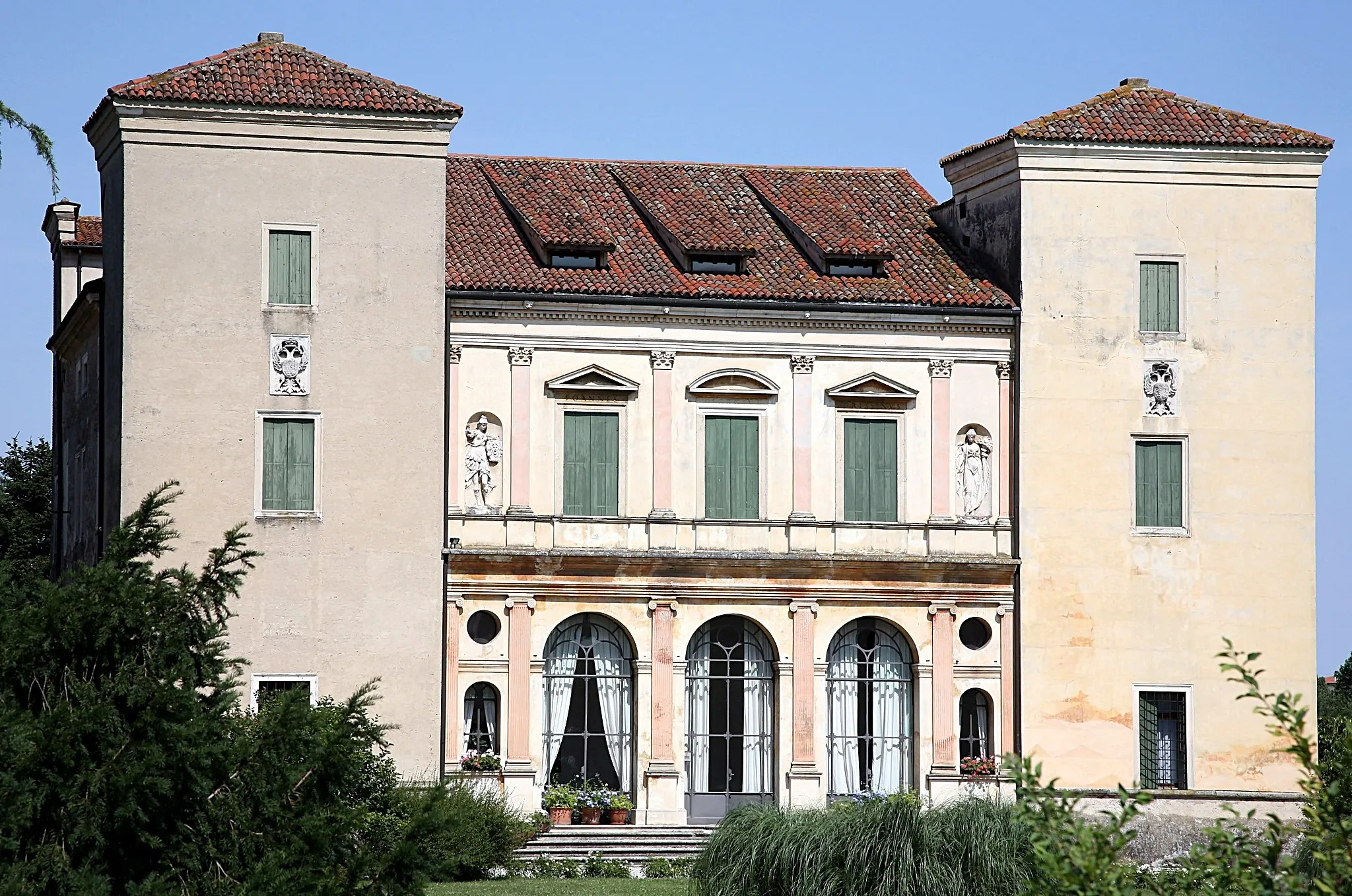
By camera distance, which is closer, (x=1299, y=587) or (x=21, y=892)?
(x=21, y=892)

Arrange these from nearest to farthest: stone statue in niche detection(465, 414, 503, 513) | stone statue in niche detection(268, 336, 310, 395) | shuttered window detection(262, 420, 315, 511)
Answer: shuttered window detection(262, 420, 315, 511), stone statue in niche detection(268, 336, 310, 395), stone statue in niche detection(465, 414, 503, 513)

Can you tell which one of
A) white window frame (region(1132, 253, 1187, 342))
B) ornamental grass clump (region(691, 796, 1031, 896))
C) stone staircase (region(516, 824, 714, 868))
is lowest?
stone staircase (region(516, 824, 714, 868))

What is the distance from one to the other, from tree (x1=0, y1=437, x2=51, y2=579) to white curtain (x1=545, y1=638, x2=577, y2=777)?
67.7 ft

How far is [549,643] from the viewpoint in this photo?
120ft

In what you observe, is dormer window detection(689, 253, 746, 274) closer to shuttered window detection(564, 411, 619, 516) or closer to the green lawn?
shuttered window detection(564, 411, 619, 516)

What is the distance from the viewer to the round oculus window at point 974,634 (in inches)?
1470

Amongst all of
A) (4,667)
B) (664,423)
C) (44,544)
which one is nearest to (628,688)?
(664,423)

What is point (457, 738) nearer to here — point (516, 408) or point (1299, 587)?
point (516, 408)

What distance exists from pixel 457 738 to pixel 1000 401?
10.8 m

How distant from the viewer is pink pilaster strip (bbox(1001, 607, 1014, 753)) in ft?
122

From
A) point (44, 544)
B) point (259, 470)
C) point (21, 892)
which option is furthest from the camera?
point (44, 544)

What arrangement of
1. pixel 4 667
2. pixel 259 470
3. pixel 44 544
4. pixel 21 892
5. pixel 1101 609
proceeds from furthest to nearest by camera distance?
pixel 44 544
pixel 1101 609
pixel 259 470
pixel 4 667
pixel 21 892

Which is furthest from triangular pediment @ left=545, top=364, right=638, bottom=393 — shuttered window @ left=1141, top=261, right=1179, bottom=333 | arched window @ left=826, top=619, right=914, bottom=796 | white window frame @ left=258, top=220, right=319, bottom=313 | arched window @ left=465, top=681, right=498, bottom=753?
shuttered window @ left=1141, top=261, right=1179, bottom=333

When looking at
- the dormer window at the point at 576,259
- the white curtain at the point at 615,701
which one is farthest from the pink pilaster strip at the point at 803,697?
the dormer window at the point at 576,259
